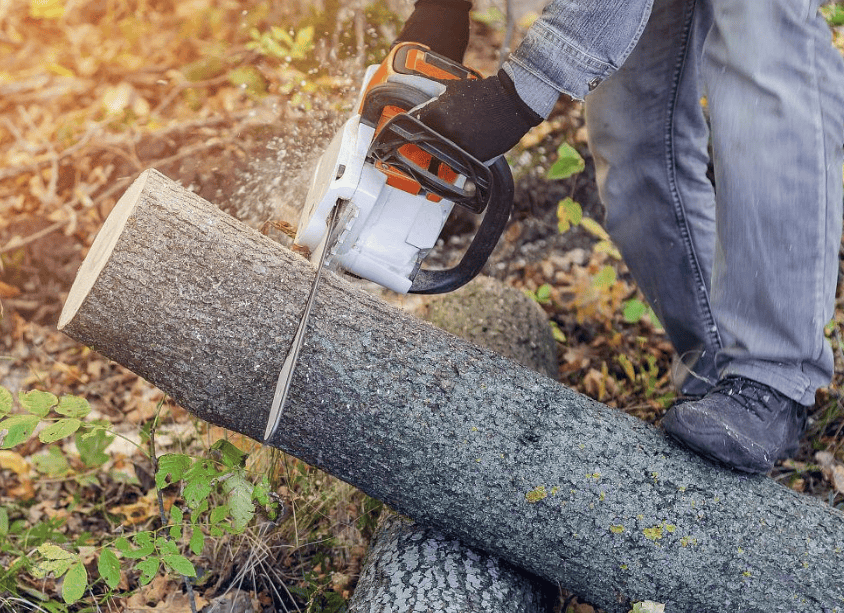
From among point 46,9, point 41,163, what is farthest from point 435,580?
point 46,9

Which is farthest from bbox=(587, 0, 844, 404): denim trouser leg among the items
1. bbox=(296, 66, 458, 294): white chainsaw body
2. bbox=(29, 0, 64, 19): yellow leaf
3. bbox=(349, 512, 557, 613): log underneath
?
bbox=(29, 0, 64, 19): yellow leaf

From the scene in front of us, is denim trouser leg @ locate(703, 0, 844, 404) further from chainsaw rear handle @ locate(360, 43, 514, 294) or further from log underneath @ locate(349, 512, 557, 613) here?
log underneath @ locate(349, 512, 557, 613)

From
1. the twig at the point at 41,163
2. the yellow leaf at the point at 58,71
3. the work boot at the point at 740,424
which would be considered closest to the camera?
the work boot at the point at 740,424

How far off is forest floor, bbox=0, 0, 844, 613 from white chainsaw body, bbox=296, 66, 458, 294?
55 centimetres

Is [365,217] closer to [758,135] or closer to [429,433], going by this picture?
[429,433]

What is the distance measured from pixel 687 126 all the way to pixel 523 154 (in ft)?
3.72

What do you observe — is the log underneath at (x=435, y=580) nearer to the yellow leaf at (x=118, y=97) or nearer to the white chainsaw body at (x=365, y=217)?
the white chainsaw body at (x=365, y=217)

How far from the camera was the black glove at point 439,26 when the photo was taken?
6.84ft

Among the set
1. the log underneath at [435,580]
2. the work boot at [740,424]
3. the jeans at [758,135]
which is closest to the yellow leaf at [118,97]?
the jeans at [758,135]

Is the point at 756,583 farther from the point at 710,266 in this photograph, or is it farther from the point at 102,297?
the point at 102,297

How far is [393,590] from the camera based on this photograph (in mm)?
1719

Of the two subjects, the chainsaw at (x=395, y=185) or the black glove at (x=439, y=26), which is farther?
the black glove at (x=439, y=26)

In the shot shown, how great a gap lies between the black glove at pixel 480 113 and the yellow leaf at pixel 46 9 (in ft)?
10.1

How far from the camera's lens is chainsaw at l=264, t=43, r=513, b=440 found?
→ 1.77 meters
